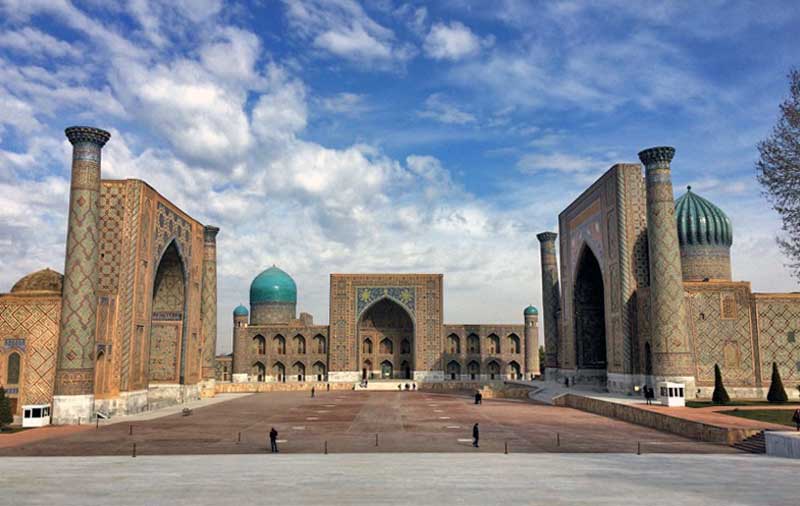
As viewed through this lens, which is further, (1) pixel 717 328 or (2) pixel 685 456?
(1) pixel 717 328

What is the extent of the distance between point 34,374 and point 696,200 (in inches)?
1300

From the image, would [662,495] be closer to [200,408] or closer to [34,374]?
[34,374]

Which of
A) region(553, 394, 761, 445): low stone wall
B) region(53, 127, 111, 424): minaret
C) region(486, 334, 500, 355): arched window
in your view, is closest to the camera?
region(553, 394, 761, 445): low stone wall

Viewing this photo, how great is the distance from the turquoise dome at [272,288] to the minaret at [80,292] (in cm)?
3517

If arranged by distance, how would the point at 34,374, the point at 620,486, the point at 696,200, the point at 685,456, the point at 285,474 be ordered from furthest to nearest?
the point at 696,200, the point at 34,374, the point at 685,456, the point at 285,474, the point at 620,486

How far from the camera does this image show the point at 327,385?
43.3m

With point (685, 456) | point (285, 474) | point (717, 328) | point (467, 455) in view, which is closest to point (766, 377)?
point (717, 328)

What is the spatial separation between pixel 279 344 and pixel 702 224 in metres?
34.2

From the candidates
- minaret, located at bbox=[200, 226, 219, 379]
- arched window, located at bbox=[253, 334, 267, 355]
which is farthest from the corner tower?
arched window, located at bbox=[253, 334, 267, 355]

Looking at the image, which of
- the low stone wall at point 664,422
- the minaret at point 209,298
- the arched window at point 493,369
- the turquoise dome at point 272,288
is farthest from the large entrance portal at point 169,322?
the arched window at point 493,369

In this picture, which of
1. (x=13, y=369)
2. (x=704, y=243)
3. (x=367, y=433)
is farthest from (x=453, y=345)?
(x=13, y=369)

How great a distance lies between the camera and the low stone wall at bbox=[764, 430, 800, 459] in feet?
42.9

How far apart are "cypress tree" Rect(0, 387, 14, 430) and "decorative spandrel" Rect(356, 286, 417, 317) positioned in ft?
103

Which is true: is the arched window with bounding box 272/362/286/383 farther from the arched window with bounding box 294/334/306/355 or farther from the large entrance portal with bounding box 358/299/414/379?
the large entrance portal with bounding box 358/299/414/379
